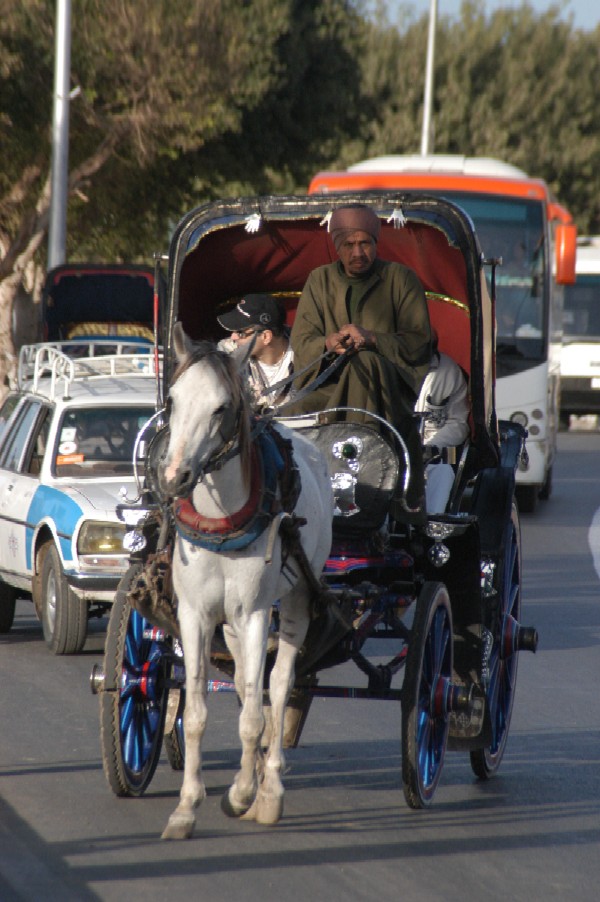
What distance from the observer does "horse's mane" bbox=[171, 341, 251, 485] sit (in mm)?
5504

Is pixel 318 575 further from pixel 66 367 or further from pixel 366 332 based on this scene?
pixel 66 367

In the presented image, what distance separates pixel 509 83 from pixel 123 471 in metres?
49.1

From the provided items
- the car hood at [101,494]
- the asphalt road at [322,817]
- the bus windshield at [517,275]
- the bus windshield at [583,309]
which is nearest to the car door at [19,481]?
the car hood at [101,494]

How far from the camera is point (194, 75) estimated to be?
2905 centimetres

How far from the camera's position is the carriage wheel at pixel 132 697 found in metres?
6.14

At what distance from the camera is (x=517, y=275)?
18.8 m

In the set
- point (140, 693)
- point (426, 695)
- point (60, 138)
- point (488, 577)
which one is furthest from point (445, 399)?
point (60, 138)

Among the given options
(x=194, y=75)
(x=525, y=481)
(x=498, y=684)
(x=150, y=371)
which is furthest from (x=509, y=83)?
(x=498, y=684)

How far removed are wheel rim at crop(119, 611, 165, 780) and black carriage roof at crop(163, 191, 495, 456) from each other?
1354 mm

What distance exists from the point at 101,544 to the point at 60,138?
15.9 m

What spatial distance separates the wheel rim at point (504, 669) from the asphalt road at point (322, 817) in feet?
0.62

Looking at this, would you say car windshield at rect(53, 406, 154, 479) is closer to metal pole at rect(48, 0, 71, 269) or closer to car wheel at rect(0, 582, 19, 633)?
car wheel at rect(0, 582, 19, 633)

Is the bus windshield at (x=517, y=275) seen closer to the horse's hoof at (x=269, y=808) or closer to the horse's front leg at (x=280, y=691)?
the horse's front leg at (x=280, y=691)

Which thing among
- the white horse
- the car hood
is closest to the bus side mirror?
the car hood
